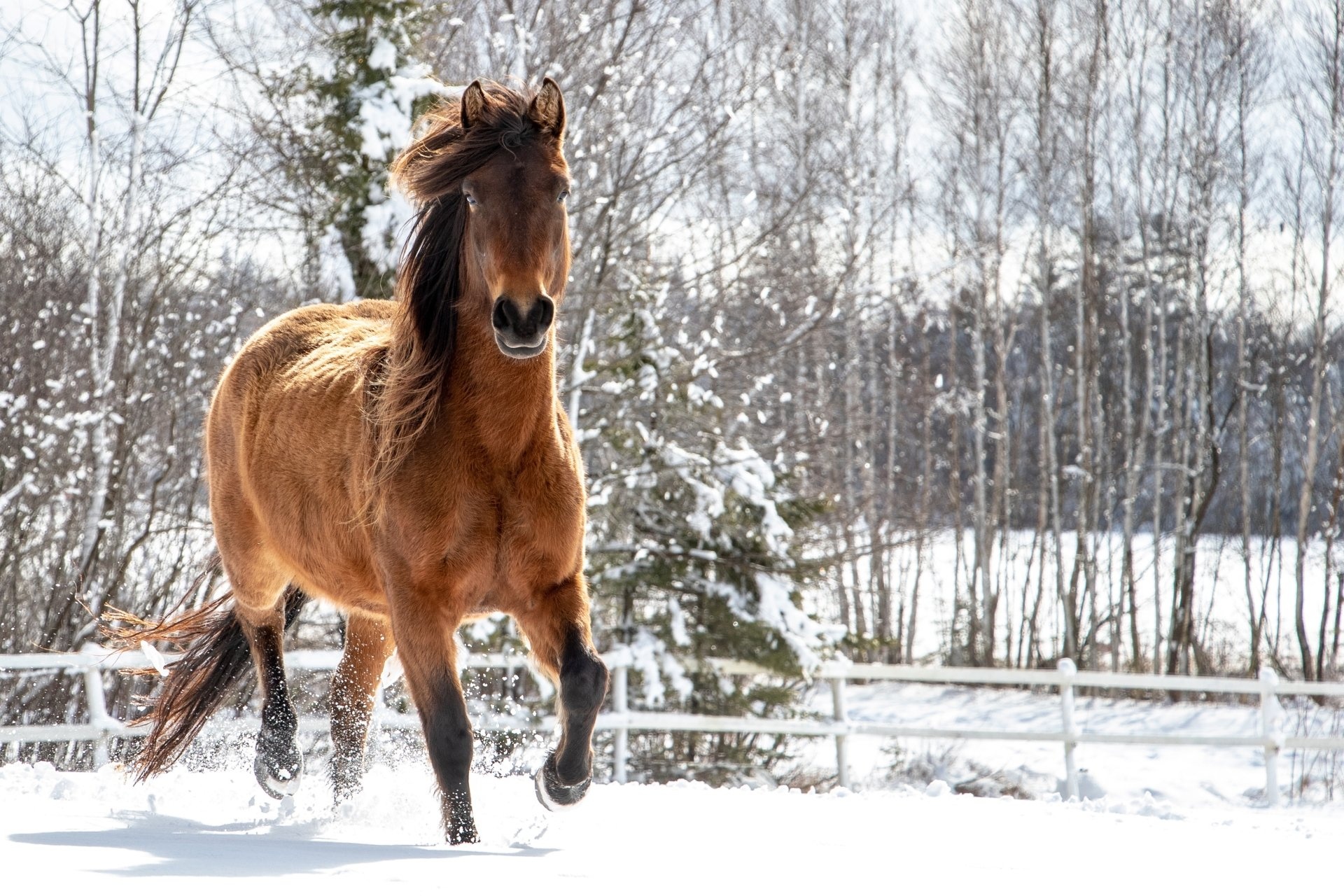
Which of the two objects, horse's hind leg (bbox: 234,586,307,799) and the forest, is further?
the forest

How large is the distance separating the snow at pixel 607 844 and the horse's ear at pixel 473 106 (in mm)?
1958

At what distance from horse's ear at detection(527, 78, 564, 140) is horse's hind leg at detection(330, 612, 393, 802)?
2.21 m

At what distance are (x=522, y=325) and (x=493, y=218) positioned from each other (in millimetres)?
386

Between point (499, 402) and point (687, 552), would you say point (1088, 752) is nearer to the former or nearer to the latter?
point (687, 552)

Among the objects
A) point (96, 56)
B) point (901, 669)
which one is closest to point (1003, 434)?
point (901, 669)

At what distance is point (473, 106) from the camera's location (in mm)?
3410

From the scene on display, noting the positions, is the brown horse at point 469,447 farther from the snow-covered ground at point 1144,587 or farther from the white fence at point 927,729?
the snow-covered ground at point 1144,587

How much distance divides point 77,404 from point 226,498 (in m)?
5.35

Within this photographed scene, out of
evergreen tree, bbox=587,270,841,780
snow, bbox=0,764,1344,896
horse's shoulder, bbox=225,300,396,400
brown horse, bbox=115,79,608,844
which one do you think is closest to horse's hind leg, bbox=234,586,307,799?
snow, bbox=0,764,1344,896

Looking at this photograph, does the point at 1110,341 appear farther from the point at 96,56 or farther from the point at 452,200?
the point at 452,200

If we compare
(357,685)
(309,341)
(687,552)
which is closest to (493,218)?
(309,341)

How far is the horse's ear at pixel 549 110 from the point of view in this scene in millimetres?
3451

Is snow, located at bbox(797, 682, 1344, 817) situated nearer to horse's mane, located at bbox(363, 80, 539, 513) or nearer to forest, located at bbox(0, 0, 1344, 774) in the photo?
forest, located at bbox(0, 0, 1344, 774)

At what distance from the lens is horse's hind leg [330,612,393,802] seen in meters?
4.79
